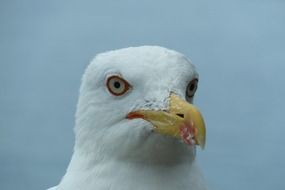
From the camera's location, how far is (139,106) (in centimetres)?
427

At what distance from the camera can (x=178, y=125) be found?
13.4 feet

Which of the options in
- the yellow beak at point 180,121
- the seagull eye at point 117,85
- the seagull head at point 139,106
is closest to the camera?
the yellow beak at point 180,121

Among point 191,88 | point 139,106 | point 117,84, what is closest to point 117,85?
point 117,84

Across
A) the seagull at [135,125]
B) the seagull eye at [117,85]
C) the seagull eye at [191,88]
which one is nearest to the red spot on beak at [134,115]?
the seagull at [135,125]

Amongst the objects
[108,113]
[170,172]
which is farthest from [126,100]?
[170,172]

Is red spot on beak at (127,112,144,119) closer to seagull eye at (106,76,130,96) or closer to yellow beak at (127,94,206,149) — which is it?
yellow beak at (127,94,206,149)

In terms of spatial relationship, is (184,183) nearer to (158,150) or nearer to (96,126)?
(158,150)

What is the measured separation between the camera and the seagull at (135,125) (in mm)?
4230

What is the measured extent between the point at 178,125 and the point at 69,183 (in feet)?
2.37

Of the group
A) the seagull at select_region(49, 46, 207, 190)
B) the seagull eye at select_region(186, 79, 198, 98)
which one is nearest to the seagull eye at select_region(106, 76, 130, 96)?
the seagull at select_region(49, 46, 207, 190)

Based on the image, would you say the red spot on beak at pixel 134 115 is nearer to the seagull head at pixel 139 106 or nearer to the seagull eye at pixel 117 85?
the seagull head at pixel 139 106

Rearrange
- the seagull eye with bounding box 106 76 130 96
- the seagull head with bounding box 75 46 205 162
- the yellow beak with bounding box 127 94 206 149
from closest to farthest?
the yellow beak with bounding box 127 94 206 149 → the seagull head with bounding box 75 46 205 162 → the seagull eye with bounding box 106 76 130 96

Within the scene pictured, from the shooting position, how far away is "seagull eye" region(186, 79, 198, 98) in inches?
173

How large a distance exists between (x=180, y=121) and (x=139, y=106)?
28 cm
